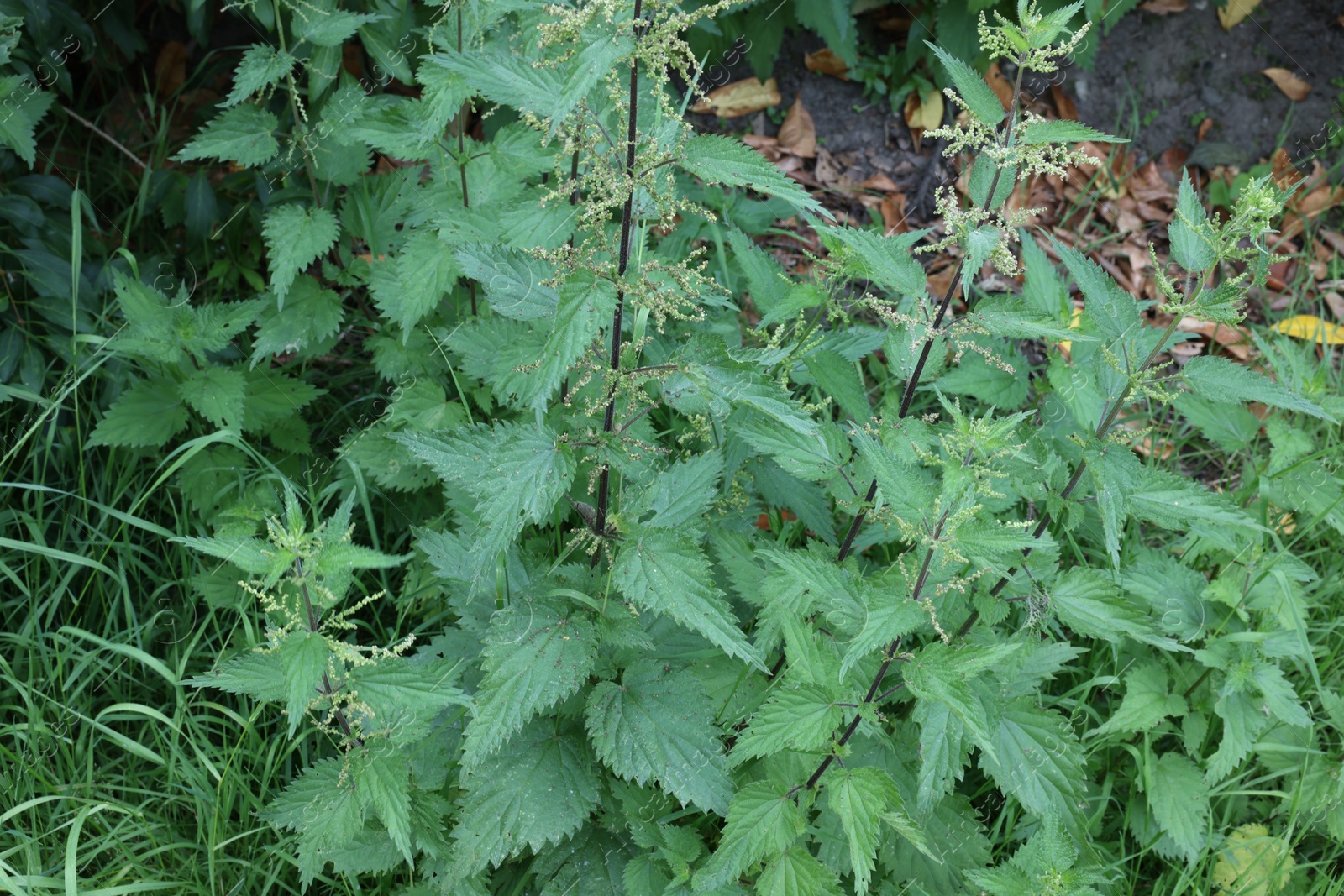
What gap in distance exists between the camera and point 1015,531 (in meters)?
1.79

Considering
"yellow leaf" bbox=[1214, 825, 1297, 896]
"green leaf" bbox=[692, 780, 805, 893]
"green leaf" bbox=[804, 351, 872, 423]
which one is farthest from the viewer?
"yellow leaf" bbox=[1214, 825, 1297, 896]

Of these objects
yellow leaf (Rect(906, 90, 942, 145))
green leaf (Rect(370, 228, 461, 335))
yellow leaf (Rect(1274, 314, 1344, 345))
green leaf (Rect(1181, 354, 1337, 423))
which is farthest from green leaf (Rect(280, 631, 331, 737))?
yellow leaf (Rect(1274, 314, 1344, 345))

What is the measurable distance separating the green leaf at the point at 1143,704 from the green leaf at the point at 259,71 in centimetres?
277

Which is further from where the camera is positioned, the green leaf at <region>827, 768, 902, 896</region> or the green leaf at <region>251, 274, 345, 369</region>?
the green leaf at <region>251, 274, 345, 369</region>

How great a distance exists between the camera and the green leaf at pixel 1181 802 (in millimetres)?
2582

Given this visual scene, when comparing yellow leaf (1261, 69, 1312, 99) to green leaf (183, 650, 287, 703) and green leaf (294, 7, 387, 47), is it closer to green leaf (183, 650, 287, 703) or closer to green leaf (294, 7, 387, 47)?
green leaf (294, 7, 387, 47)

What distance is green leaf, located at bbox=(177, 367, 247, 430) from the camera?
271cm

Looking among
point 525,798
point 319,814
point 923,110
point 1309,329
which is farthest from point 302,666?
point 1309,329

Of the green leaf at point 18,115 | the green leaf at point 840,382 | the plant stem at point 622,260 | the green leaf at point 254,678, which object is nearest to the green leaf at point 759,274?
the green leaf at point 840,382

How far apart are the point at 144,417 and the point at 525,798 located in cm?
161

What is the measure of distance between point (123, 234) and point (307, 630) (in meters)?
2.31

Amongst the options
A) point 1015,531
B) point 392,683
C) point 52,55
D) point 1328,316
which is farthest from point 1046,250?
point 52,55

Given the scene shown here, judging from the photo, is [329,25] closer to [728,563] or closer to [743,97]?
[728,563]

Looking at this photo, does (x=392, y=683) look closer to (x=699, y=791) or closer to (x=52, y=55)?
(x=699, y=791)
